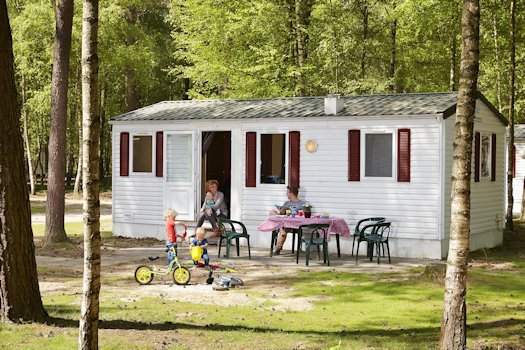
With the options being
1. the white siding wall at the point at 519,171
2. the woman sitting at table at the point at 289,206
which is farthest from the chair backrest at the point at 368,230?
the white siding wall at the point at 519,171

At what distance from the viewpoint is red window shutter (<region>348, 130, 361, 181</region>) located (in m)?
15.0

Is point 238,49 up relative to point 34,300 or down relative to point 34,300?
up

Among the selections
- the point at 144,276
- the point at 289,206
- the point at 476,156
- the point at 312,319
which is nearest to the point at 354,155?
the point at 289,206

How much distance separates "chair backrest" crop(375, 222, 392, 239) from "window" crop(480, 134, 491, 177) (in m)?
2.97

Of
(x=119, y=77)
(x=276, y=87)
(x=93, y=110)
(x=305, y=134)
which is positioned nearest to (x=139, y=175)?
(x=305, y=134)

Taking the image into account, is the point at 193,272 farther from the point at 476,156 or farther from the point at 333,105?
the point at 476,156

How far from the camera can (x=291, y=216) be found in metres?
14.2

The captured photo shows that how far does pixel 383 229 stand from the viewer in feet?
46.8

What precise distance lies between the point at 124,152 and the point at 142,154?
0.43 metres

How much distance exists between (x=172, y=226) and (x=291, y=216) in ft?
12.1

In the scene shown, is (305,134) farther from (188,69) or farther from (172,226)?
(188,69)

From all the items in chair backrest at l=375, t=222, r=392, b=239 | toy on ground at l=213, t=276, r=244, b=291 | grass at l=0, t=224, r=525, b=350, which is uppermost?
chair backrest at l=375, t=222, r=392, b=239

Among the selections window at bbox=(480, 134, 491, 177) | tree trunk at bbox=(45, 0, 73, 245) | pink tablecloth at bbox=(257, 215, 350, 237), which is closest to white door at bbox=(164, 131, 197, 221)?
tree trunk at bbox=(45, 0, 73, 245)

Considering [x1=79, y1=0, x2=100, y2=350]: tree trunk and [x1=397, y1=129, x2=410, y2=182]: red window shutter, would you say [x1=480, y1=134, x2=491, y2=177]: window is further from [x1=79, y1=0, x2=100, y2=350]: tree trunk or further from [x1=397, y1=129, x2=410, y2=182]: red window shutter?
[x1=79, y1=0, x2=100, y2=350]: tree trunk
